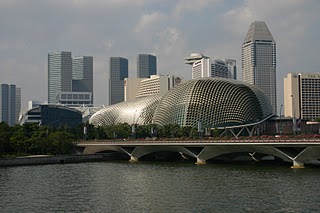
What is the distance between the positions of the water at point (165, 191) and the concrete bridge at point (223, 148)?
3472mm

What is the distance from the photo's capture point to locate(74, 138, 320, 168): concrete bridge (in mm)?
Answer: 73525

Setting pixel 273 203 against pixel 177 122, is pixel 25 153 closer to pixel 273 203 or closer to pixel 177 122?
pixel 177 122

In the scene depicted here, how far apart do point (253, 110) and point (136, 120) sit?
4971 centimetres

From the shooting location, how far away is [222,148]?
86.9 meters

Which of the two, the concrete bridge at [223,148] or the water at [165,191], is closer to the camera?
the water at [165,191]

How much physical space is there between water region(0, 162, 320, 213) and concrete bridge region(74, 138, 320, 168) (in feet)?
11.4

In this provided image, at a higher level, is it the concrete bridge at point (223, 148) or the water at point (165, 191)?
the concrete bridge at point (223, 148)

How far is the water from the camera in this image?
1688 inches

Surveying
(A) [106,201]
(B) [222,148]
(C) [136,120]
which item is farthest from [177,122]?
(A) [106,201]

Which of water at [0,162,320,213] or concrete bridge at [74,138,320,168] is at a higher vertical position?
concrete bridge at [74,138,320,168]

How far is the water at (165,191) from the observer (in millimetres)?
42875

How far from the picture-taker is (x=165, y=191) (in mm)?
52219

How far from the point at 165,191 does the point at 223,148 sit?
36.1 meters

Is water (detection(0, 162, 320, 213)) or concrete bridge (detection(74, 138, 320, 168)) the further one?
concrete bridge (detection(74, 138, 320, 168))
